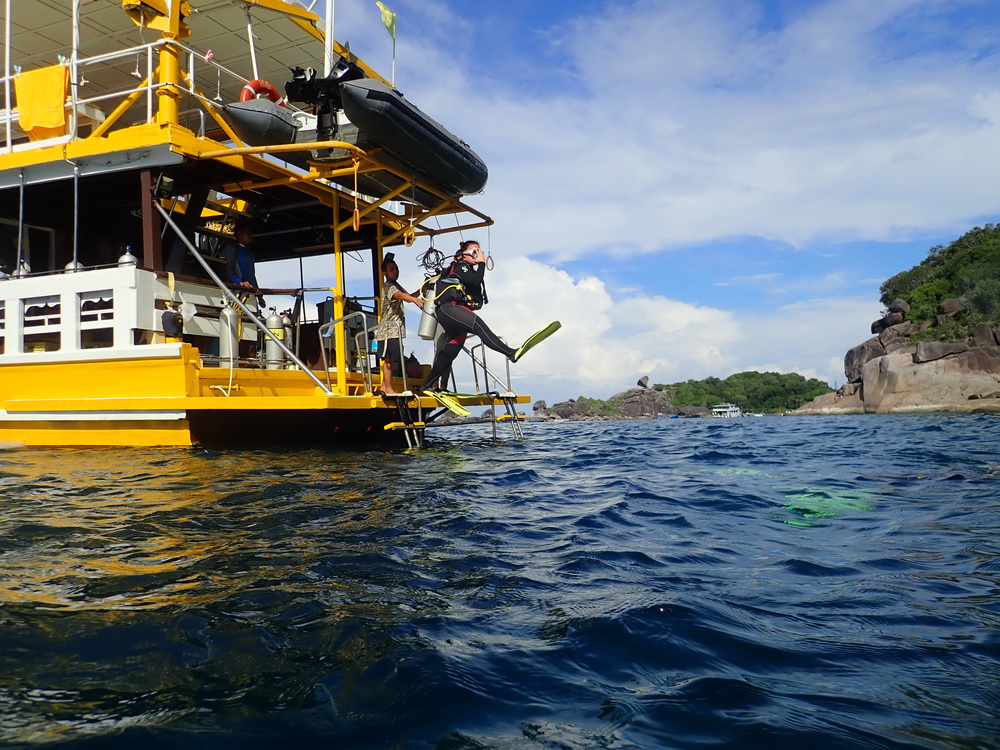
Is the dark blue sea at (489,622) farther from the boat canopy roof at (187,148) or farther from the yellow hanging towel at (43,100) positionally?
the yellow hanging towel at (43,100)

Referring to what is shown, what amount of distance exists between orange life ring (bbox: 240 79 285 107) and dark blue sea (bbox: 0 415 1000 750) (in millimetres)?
5760

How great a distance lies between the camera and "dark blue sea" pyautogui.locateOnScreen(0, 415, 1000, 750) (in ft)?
5.09

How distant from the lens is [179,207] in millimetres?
9688

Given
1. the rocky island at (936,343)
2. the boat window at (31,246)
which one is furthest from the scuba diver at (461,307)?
the rocky island at (936,343)

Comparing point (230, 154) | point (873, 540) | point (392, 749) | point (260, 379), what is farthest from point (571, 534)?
point (230, 154)

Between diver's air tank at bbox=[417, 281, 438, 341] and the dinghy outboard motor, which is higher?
the dinghy outboard motor

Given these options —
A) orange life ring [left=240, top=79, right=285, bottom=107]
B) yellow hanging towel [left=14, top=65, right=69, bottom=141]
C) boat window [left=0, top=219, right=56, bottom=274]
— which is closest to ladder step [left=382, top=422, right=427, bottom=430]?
orange life ring [left=240, top=79, right=285, bottom=107]

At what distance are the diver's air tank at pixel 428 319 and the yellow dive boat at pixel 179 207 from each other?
2.59ft

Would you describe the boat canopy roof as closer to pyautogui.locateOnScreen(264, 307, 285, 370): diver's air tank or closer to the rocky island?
pyautogui.locateOnScreen(264, 307, 285, 370): diver's air tank

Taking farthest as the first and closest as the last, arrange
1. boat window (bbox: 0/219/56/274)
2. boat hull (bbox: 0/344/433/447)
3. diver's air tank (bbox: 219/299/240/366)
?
1. boat window (bbox: 0/219/56/274)
2. diver's air tank (bbox: 219/299/240/366)
3. boat hull (bbox: 0/344/433/447)

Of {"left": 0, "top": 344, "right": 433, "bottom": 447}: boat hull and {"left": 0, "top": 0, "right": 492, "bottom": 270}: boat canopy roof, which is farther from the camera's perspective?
{"left": 0, "top": 0, "right": 492, "bottom": 270}: boat canopy roof

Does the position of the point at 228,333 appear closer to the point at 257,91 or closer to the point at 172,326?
the point at 172,326

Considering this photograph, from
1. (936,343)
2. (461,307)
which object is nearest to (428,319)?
(461,307)

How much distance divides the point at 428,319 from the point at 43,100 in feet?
17.7
